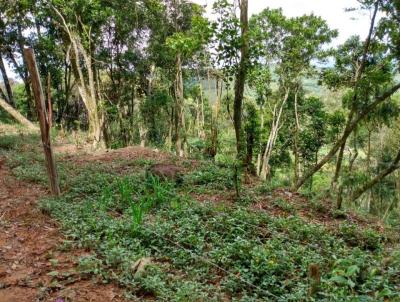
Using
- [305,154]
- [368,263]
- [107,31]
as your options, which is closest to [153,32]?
[107,31]

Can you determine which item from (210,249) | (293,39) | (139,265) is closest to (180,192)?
(210,249)

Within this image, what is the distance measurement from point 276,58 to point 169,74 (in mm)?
4946

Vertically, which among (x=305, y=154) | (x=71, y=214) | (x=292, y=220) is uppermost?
(x=71, y=214)

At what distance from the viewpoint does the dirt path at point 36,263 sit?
150 inches

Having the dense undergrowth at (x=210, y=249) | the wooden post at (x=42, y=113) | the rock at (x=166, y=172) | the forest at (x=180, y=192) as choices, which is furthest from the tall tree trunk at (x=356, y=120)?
the wooden post at (x=42, y=113)

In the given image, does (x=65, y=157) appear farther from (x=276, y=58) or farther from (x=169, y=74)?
(x=276, y=58)

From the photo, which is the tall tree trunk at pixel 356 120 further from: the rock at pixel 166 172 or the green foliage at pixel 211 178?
the rock at pixel 166 172

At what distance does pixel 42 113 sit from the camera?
6.53m

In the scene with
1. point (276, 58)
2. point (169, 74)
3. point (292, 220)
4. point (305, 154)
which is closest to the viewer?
point (292, 220)

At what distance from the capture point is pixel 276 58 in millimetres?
17359

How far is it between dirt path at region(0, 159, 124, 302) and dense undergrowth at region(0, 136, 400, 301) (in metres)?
0.16

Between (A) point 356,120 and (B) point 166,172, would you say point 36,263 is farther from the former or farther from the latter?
(A) point 356,120

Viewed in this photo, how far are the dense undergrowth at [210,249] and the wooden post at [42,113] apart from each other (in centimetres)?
36

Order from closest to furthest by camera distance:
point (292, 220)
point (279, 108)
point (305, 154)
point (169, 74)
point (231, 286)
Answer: point (231, 286) < point (292, 220) < point (169, 74) < point (279, 108) < point (305, 154)
